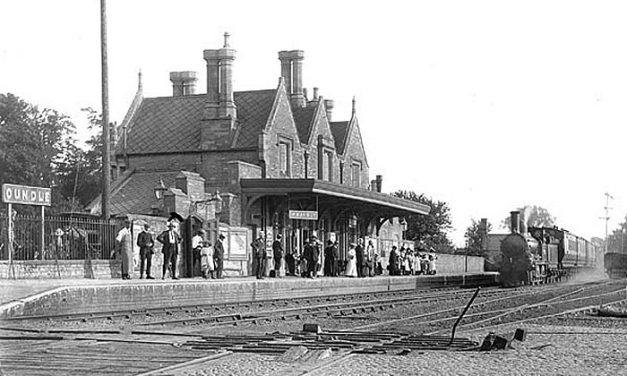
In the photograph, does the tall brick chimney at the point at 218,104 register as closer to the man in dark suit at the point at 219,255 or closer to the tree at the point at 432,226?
the man in dark suit at the point at 219,255

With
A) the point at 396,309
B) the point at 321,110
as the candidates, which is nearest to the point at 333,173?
the point at 321,110

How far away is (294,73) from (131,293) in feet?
91.3

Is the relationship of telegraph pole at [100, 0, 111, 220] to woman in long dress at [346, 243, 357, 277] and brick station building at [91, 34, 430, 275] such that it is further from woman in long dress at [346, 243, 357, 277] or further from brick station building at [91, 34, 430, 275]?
woman in long dress at [346, 243, 357, 277]

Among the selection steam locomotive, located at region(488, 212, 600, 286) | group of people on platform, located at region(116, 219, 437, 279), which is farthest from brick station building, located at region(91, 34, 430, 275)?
steam locomotive, located at region(488, 212, 600, 286)

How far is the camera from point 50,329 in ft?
43.2

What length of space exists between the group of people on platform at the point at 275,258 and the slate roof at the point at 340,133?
6.98m

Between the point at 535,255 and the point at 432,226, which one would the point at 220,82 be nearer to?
the point at 535,255

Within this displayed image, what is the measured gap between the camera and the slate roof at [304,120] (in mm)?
44938

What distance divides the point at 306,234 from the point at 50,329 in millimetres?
27933

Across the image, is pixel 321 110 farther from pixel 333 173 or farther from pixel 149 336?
pixel 149 336

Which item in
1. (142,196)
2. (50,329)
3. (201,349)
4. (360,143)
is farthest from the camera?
(360,143)

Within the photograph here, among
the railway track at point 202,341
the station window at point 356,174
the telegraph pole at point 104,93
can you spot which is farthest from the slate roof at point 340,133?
the railway track at point 202,341

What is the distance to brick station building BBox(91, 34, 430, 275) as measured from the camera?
33500 millimetres

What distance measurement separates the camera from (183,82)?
48156 mm
